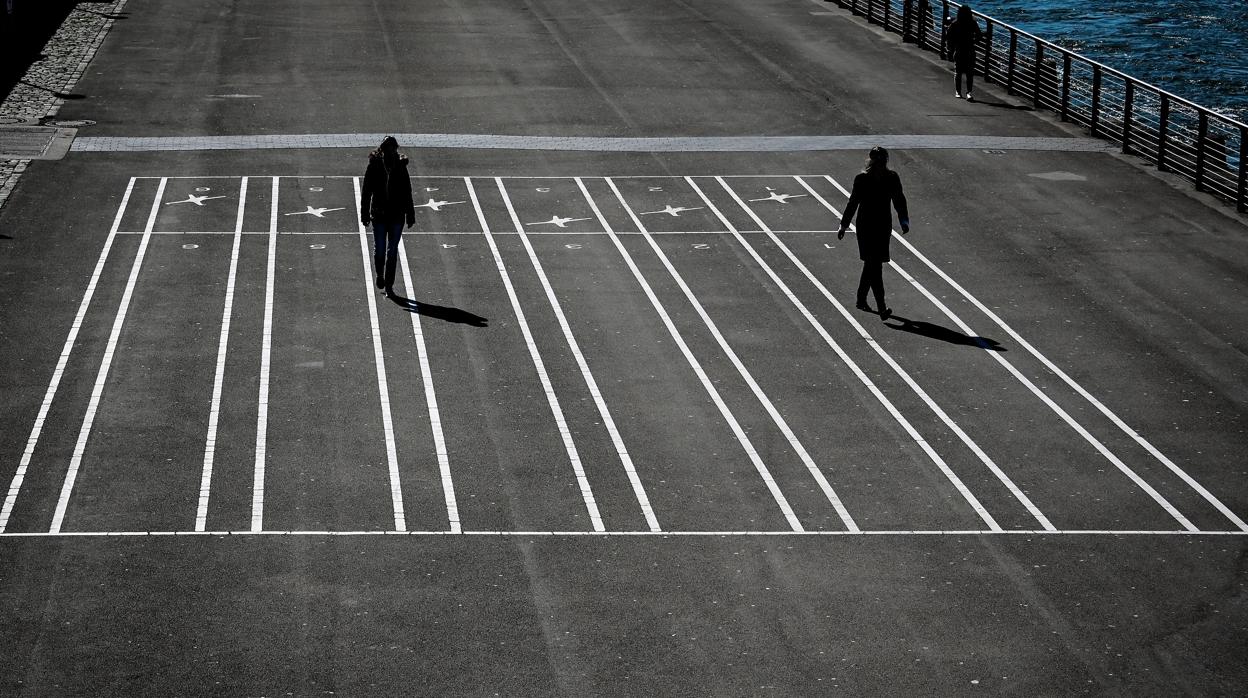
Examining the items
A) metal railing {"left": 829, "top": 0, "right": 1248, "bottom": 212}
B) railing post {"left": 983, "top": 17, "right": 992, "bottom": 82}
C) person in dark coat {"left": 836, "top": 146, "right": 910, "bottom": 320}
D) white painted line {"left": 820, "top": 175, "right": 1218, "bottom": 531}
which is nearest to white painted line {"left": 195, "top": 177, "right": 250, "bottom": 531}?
person in dark coat {"left": 836, "top": 146, "right": 910, "bottom": 320}

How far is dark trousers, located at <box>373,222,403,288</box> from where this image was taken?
18.1 meters

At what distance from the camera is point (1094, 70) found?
2759 centimetres

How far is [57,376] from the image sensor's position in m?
15.3

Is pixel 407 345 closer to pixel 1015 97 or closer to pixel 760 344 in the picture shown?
pixel 760 344

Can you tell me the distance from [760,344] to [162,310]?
6098 millimetres

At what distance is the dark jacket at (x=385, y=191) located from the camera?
18.0 metres

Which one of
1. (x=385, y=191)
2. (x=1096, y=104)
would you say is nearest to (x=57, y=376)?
(x=385, y=191)

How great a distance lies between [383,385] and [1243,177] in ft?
A: 43.0

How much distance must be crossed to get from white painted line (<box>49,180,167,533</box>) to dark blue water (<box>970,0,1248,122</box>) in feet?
118

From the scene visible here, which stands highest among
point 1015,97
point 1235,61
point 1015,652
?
point 1015,652

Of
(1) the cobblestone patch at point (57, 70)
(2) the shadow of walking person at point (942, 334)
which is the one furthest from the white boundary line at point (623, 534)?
(1) the cobblestone patch at point (57, 70)

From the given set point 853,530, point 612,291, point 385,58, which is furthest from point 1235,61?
point 853,530

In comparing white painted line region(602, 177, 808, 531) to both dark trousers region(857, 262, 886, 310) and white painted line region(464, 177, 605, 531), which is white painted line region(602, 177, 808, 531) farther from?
dark trousers region(857, 262, 886, 310)

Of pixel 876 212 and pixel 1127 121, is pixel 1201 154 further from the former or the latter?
pixel 876 212
